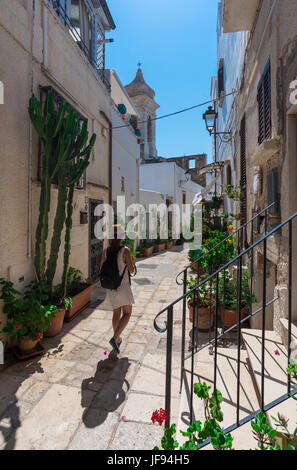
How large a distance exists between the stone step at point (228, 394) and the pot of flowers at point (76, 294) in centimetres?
249

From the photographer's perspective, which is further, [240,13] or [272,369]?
[240,13]

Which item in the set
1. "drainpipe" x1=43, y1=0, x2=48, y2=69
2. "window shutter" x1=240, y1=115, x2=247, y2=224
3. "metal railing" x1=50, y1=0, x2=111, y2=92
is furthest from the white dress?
"metal railing" x1=50, y1=0, x2=111, y2=92

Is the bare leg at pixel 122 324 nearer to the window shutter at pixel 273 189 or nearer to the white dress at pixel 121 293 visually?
the white dress at pixel 121 293

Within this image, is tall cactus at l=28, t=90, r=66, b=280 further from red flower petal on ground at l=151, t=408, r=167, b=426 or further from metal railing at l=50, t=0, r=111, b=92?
red flower petal on ground at l=151, t=408, r=167, b=426

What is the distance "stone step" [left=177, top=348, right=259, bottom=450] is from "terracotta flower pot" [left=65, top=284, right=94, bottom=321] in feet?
8.08

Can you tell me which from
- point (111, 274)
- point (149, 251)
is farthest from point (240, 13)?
point (149, 251)

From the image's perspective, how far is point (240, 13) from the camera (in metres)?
4.12

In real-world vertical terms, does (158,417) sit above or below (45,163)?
below

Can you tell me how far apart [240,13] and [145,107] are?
1863 centimetres

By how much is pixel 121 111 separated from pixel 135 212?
4280mm

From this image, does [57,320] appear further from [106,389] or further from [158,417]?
[158,417]

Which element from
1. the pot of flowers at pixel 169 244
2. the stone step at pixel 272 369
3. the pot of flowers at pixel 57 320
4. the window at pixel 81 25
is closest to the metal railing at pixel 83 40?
the window at pixel 81 25

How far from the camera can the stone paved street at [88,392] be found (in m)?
2.16

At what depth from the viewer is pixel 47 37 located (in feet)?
15.3
